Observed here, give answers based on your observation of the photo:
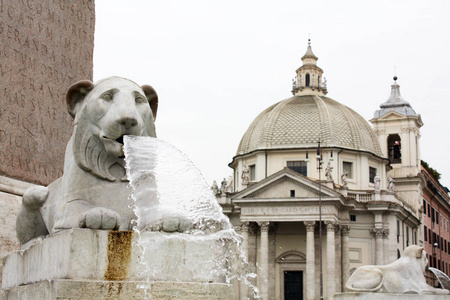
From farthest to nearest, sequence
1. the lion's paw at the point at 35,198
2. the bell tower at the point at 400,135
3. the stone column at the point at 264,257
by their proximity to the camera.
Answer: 1. the bell tower at the point at 400,135
2. the stone column at the point at 264,257
3. the lion's paw at the point at 35,198

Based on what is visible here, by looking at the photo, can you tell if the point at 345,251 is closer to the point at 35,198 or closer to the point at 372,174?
the point at 372,174

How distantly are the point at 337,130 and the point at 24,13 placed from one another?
47.8 metres

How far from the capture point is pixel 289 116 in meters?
56.9

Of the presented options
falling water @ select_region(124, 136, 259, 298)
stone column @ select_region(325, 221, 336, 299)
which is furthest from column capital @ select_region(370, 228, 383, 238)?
falling water @ select_region(124, 136, 259, 298)

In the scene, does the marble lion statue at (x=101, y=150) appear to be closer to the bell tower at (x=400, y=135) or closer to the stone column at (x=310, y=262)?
the stone column at (x=310, y=262)

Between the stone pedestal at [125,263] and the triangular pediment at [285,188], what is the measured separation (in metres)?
44.5

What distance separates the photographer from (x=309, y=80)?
62812mm

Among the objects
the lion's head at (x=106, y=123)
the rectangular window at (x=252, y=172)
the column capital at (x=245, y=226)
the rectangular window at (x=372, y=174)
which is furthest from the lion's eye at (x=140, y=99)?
the rectangular window at (x=372, y=174)

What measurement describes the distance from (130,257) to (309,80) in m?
59.9

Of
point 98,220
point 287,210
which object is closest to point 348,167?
point 287,210

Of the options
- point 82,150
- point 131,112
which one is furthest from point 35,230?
point 131,112

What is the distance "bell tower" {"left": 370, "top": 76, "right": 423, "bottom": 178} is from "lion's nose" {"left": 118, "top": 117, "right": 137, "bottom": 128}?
214ft

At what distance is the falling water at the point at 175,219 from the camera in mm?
4027

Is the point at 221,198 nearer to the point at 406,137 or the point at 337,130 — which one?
the point at 337,130
